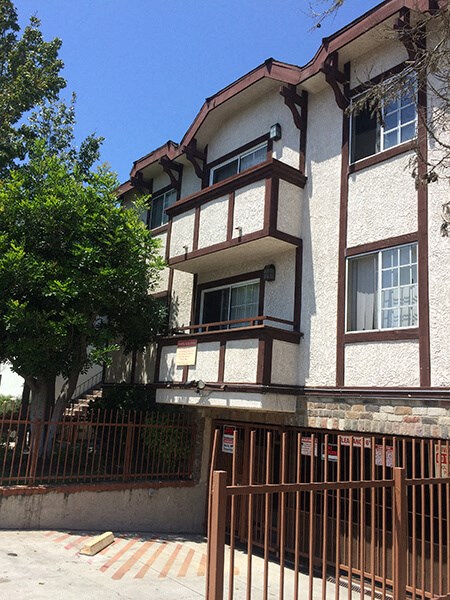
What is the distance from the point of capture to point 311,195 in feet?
35.5

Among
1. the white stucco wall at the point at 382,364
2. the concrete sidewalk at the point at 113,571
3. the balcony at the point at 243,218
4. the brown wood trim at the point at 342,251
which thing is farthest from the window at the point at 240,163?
the concrete sidewalk at the point at 113,571

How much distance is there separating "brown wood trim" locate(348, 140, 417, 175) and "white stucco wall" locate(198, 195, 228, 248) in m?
2.88

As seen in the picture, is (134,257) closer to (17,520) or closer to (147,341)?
(147,341)

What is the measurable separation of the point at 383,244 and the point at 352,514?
4.78 metres

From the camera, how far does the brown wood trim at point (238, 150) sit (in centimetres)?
1232

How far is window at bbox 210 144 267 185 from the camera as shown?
1248 cm

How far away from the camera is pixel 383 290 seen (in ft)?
30.0

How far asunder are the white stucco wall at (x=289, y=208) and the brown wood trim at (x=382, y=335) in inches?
101

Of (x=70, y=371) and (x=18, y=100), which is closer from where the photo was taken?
(x=70, y=371)

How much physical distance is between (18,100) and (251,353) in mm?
10373

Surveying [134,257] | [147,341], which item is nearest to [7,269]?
[134,257]

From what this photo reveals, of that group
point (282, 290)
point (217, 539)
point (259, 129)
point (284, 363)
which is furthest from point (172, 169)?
point (217, 539)

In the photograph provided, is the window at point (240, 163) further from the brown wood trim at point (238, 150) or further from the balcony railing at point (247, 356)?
the balcony railing at point (247, 356)

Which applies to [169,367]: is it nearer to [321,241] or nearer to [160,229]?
[321,241]
